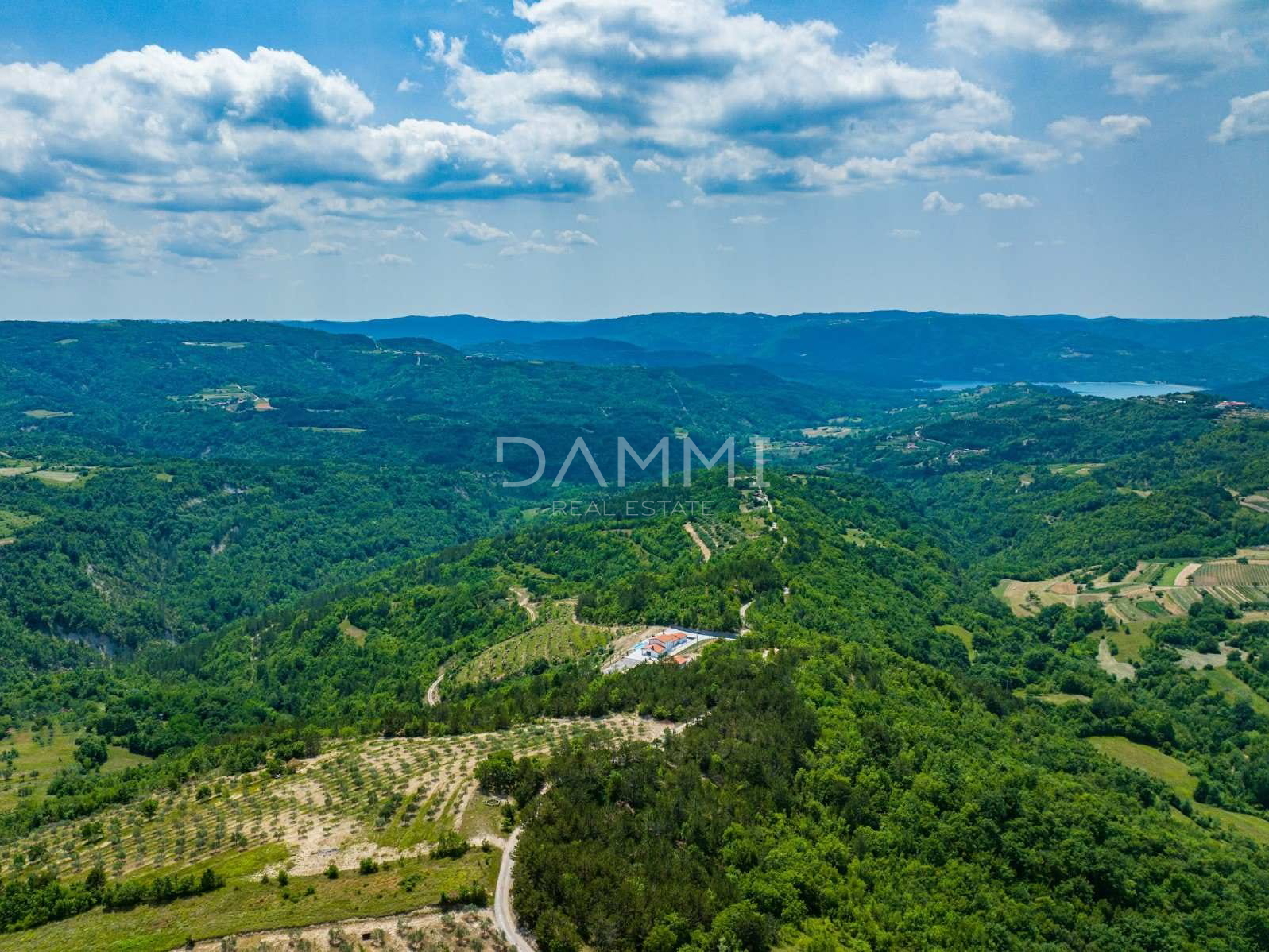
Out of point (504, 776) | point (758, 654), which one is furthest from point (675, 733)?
point (758, 654)

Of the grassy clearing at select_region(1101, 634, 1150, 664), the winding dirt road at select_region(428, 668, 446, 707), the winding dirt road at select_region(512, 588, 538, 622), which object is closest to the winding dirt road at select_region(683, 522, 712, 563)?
the winding dirt road at select_region(512, 588, 538, 622)

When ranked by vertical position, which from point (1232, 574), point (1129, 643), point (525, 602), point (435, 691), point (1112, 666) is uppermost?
point (1232, 574)

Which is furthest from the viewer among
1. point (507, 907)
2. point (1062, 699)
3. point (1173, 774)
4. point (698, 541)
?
point (698, 541)

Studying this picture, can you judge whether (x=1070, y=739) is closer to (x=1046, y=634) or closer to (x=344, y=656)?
(x=1046, y=634)

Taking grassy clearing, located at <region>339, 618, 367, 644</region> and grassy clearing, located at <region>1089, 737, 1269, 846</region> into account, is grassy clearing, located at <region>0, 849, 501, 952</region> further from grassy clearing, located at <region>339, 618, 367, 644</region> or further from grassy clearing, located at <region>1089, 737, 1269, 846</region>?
grassy clearing, located at <region>339, 618, 367, 644</region>

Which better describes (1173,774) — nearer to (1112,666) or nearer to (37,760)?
(1112,666)

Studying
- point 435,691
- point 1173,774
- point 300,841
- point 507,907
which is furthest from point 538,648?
point 1173,774
